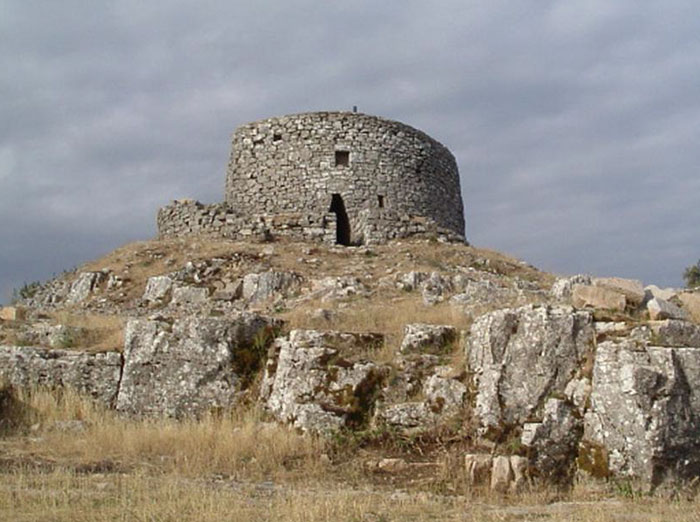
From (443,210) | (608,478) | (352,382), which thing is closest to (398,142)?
(443,210)

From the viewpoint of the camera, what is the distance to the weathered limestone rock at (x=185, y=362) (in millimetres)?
9062

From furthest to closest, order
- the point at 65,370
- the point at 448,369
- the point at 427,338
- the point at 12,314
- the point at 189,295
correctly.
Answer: the point at 189,295 → the point at 12,314 → the point at 65,370 → the point at 427,338 → the point at 448,369

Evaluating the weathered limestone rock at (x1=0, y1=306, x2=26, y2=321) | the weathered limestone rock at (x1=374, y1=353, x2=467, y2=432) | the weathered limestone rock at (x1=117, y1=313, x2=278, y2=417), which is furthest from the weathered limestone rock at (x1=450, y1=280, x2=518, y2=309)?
the weathered limestone rock at (x1=0, y1=306, x2=26, y2=321)

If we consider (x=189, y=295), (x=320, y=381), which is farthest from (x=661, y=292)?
(x=189, y=295)

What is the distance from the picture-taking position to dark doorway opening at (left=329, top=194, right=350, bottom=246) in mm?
20234

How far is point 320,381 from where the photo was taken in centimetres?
843

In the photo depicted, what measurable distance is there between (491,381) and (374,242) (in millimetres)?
11728

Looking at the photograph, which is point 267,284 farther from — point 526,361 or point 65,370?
point 526,361

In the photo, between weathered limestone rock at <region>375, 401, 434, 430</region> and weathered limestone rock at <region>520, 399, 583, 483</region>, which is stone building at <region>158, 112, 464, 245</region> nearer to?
weathered limestone rock at <region>375, 401, 434, 430</region>

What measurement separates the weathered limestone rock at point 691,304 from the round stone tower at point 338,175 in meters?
9.90

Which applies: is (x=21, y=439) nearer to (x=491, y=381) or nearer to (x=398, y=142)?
(x=491, y=381)

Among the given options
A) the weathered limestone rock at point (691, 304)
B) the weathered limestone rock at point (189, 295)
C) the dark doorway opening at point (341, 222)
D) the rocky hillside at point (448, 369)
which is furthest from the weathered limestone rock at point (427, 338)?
the dark doorway opening at point (341, 222)

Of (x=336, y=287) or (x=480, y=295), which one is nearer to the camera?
(x=480, y=295)

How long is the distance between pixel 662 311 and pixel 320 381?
4109 millimetres
